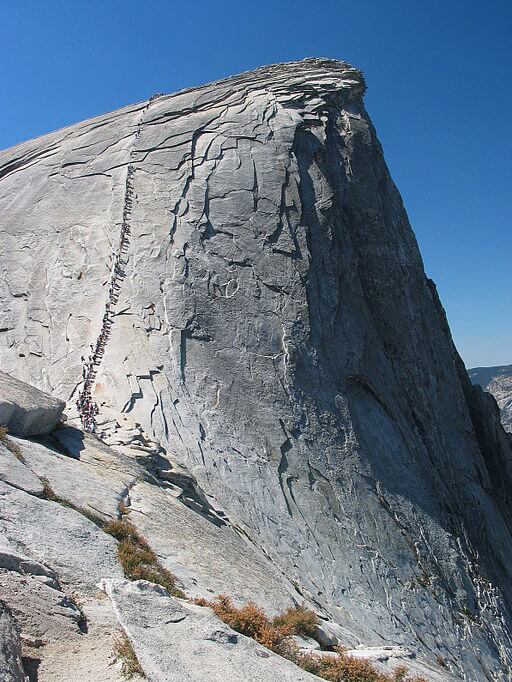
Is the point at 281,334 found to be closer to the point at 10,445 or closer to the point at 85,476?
the point at 85,476

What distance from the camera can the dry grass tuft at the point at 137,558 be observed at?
842 centimetres

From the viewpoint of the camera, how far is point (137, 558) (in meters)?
8.75

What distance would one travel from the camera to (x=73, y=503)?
9852 mm

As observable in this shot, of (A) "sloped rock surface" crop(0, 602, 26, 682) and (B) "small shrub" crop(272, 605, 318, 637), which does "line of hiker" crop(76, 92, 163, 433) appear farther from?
(A) "sloped rock surface" crop(0, 602, 26, 682)

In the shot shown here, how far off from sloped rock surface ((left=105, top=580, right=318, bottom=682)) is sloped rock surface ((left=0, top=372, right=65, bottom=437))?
5579mm

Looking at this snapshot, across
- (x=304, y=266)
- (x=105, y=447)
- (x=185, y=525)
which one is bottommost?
(x=185, y=525)

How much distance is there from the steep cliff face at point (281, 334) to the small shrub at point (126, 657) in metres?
6.58

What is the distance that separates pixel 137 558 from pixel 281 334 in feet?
35.8

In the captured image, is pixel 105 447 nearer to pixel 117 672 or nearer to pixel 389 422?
pixel 117 672

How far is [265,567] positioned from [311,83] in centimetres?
2133

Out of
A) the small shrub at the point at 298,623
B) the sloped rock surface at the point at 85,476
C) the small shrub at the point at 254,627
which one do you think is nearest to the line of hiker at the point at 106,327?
the sloped rock surface at the point at 85,476

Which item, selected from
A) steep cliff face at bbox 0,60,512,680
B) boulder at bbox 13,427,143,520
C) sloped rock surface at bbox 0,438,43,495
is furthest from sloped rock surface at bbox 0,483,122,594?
steep cliff face at bbox 0,60,512,680

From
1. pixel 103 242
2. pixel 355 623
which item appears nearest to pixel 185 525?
pixel 355 623

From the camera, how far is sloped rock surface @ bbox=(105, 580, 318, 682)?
5789mm
